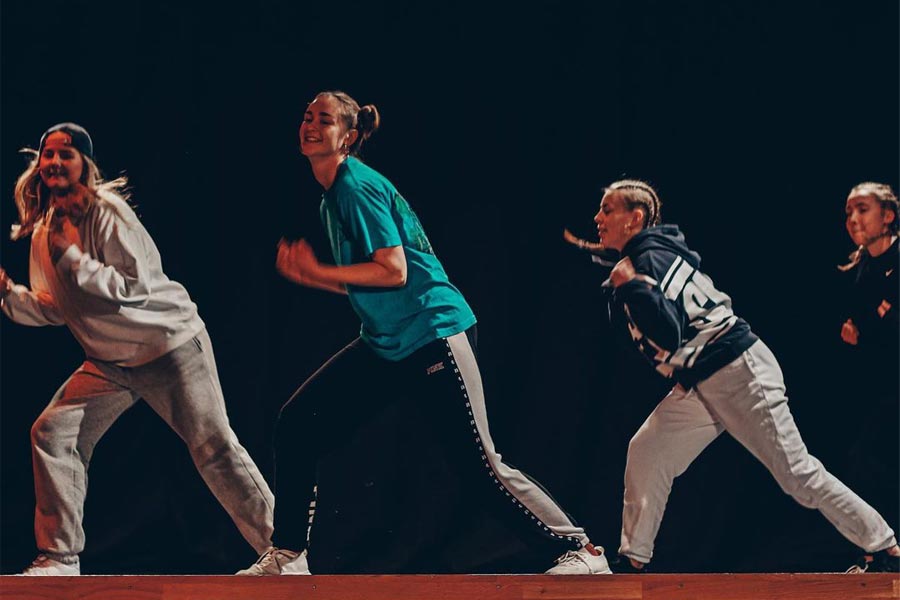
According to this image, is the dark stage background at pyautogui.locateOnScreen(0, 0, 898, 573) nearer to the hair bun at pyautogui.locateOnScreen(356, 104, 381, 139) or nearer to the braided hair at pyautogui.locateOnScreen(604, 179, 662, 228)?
the braided hair at pyautogui.locateOnScreen(604, 179, 662, 228)

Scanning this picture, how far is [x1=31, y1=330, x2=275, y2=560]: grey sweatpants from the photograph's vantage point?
12.0 ft

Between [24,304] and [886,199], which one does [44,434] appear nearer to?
[24,304]

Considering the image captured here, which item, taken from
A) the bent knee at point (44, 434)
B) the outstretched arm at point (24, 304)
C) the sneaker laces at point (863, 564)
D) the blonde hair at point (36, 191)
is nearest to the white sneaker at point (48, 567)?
the bent knee at point (44, 434)

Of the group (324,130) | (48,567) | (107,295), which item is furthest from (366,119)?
(48,567)

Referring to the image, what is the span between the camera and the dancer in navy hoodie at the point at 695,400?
3.53 meters

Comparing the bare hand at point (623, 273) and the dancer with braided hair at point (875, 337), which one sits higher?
the bare hand at point (623, 273)

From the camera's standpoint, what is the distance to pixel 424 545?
4.55m

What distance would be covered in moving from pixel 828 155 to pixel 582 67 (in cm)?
102

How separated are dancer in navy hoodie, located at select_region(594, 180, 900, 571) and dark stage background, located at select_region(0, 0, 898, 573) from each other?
38.3 inches

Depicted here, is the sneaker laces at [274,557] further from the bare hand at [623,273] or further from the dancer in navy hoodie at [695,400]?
the bare hand at [623,273]

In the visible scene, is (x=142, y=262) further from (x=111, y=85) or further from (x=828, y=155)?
(x=828, y=155)

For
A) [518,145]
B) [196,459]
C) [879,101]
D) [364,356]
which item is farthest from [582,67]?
[196,459]

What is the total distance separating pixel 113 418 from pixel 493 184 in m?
1.73

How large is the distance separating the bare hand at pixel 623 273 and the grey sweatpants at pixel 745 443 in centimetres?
38
